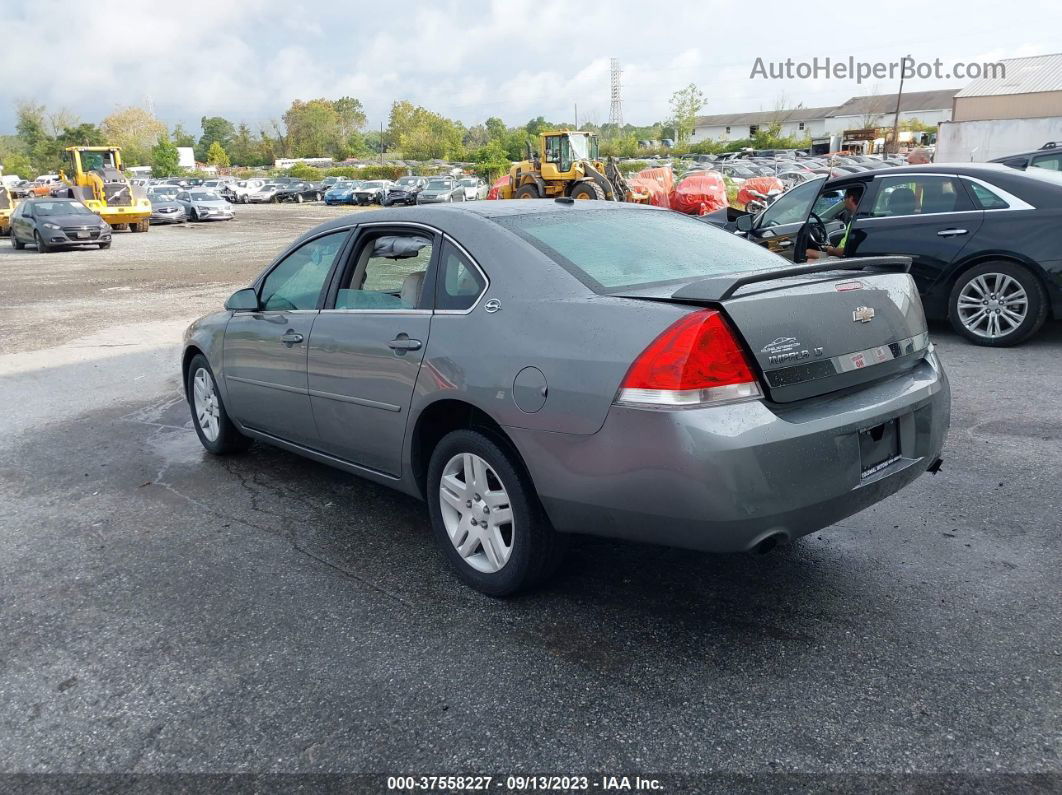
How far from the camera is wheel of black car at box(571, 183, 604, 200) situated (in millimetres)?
25734

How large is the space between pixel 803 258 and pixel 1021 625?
20.0ft

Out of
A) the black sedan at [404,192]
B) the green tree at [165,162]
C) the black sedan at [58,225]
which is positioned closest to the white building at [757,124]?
the green tree at [165,162]

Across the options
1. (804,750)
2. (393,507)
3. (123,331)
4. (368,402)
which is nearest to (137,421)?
(393,507)

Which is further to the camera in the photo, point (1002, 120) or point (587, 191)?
point (1002, 120)

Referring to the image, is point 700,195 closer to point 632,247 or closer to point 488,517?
point 632,247

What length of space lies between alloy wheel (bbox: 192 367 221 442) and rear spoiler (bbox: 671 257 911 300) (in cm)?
347

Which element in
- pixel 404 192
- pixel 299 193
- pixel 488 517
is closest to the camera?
pixel 488 517

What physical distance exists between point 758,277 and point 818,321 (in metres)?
0.30

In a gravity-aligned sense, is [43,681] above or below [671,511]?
below

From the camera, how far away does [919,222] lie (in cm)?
801

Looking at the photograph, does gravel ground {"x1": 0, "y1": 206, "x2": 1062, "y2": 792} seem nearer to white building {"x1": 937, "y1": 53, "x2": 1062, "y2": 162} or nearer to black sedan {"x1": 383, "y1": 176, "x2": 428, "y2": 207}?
white building {"x1": 937, "y1": 53, "x2": 1062, "y2": 162}

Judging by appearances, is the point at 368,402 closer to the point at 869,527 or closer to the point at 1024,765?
the point at 869,527

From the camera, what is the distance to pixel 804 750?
2.53 meters

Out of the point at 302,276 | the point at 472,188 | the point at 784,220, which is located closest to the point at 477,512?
the point at 302,276
